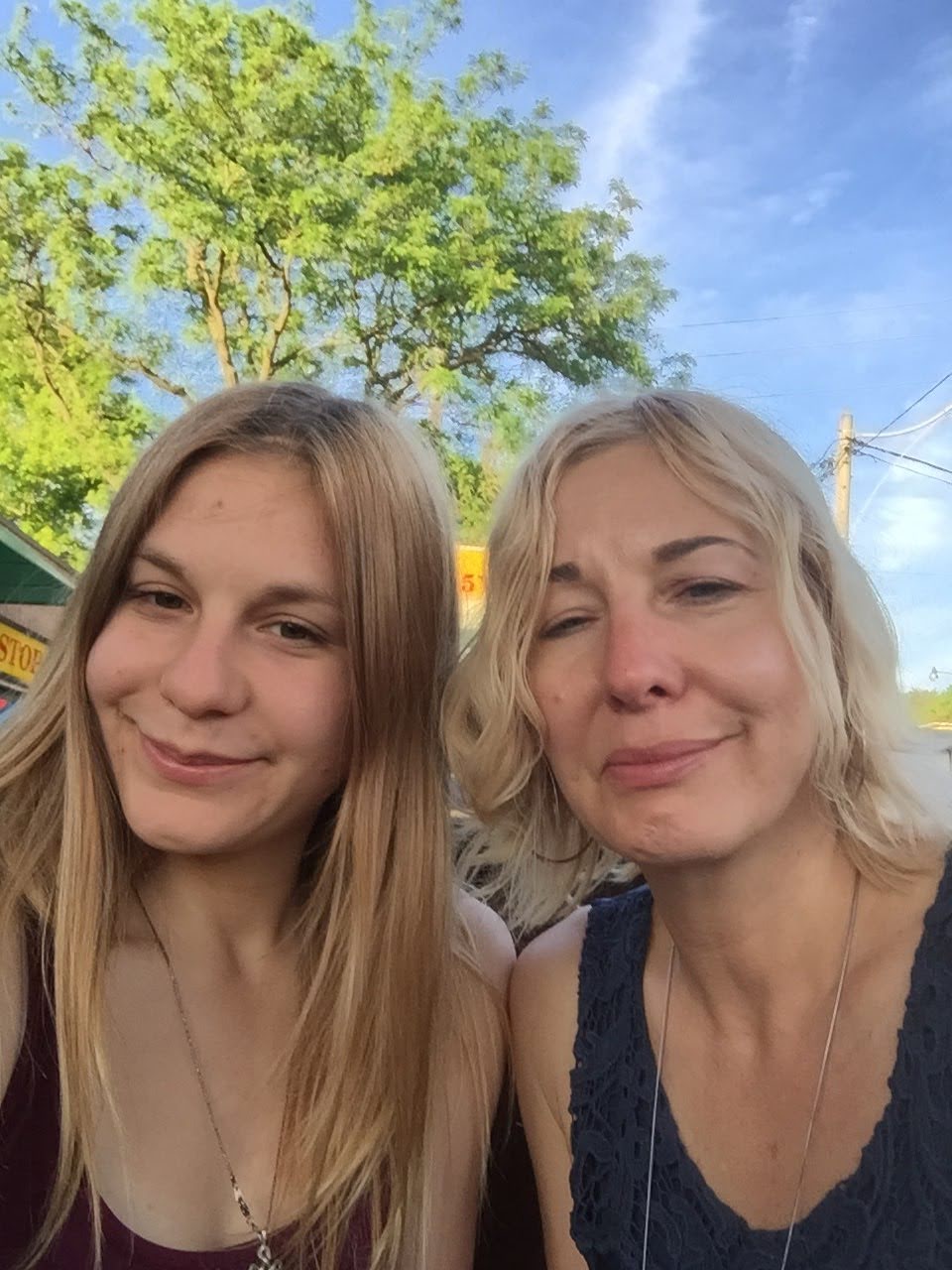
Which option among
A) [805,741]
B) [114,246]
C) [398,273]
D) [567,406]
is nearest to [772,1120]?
[805,741]

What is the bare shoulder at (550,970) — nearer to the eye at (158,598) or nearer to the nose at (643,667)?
the nose at (643,667)

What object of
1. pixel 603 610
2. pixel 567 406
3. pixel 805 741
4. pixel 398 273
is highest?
pixel 398 273

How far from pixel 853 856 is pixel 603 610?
549 mm

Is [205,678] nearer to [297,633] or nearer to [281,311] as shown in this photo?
[297,633]

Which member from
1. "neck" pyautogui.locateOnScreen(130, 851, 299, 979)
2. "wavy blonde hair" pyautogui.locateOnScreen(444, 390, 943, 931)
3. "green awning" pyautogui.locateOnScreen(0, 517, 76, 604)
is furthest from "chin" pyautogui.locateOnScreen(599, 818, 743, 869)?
"green awning" pyautogui.locateOnScreen(0, 517, 76, 604)

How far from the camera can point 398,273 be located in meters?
12.6

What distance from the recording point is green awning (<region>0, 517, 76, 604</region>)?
5.60m

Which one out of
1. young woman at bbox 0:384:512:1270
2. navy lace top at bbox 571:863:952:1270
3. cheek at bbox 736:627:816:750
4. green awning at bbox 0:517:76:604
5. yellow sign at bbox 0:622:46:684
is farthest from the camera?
yellow sign at bbox 0:622:46:684

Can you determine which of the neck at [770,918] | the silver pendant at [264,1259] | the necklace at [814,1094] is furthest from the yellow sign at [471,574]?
the silver pendant at [264,1259]

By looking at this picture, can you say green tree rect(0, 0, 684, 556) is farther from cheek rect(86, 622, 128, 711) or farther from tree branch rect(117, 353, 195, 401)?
cheek rect(86, 622, 128, 711)

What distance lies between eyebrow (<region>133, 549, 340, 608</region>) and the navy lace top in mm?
772

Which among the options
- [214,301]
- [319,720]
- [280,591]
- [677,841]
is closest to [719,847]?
[677,841]

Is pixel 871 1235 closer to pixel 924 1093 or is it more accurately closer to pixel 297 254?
pixel 924 1093

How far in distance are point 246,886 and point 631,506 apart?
95 cm
